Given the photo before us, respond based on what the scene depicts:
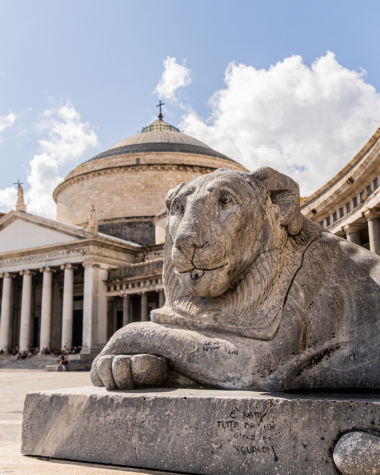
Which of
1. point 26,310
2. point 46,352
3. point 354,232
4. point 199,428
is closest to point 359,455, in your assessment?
point 199,428

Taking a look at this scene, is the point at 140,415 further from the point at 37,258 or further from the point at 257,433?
the point at 37,258

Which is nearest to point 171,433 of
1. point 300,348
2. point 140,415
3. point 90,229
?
point 140,415

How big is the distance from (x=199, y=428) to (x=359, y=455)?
0.74 metres

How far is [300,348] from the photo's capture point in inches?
108

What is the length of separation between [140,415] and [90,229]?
3157cm

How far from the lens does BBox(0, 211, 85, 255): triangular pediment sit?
34156 millimetres

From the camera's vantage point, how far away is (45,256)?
35.2 m

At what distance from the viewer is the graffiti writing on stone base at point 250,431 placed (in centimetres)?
218

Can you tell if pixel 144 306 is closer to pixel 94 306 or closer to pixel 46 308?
pixel 94 306

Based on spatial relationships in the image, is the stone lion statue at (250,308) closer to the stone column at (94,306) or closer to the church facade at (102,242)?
the church facade at (102,242)

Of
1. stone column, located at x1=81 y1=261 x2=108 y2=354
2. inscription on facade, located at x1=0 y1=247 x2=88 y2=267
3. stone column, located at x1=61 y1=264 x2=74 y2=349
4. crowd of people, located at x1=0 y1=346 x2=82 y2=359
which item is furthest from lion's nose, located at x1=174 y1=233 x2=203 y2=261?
stone column, located at x1=61 y1=264 x2=74 y2=349

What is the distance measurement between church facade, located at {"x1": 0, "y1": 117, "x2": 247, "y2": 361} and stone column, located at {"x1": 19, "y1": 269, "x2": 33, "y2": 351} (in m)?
0.07

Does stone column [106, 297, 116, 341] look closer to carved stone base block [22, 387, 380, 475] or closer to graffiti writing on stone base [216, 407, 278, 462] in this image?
carved stone base block [22, 387, 380, 475]

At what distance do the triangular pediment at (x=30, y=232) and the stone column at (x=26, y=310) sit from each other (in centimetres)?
228
